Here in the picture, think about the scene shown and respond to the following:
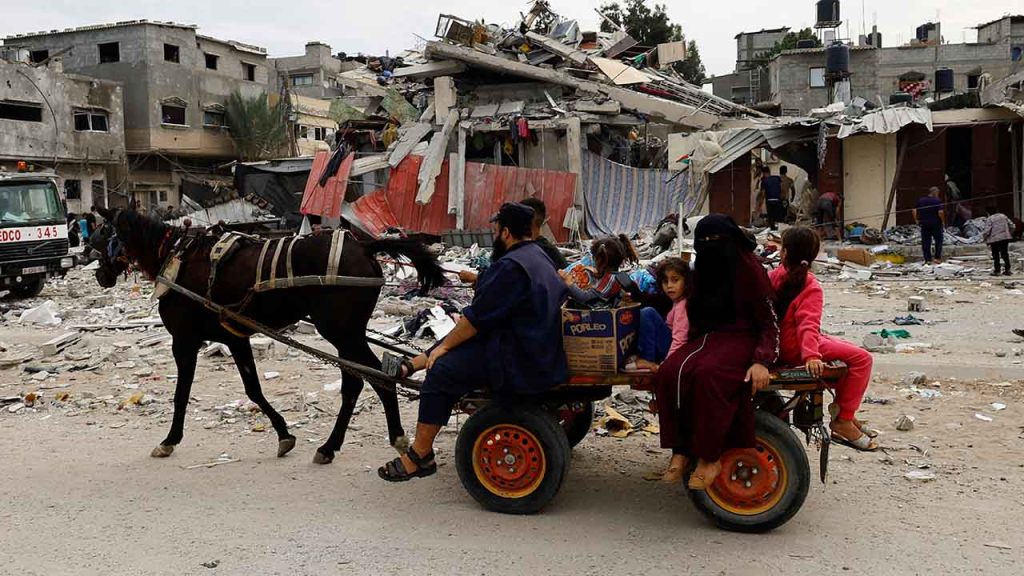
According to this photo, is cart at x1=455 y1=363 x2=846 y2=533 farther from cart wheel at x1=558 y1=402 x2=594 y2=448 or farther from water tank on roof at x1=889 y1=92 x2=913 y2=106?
water tank on roof at x1=889 y1=92 x2=913 y2=106

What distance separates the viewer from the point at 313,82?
52219mm

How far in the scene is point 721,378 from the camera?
4.23m

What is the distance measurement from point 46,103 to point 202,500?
34451 millimetres

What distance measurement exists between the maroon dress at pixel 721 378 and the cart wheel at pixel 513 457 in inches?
22.8

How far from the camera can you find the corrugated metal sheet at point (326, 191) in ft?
76.3

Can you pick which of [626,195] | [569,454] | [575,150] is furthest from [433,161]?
[569,454]

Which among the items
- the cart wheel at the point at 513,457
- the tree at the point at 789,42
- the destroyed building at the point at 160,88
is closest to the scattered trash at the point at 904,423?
the cart wheel at the point at 513,457

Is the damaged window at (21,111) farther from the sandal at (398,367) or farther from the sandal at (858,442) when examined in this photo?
the sandal at (858,442)

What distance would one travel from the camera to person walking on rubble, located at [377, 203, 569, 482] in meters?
4.62

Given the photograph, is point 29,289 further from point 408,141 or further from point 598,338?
point 598,338

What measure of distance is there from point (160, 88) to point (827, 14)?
94.6 ft

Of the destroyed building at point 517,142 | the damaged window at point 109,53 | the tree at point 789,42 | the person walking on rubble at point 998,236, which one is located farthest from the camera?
the tree at point 789,42

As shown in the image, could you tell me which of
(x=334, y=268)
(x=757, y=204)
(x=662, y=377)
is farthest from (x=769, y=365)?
(x=757, y=204)

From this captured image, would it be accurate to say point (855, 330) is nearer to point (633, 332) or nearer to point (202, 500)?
point (633, 332)
